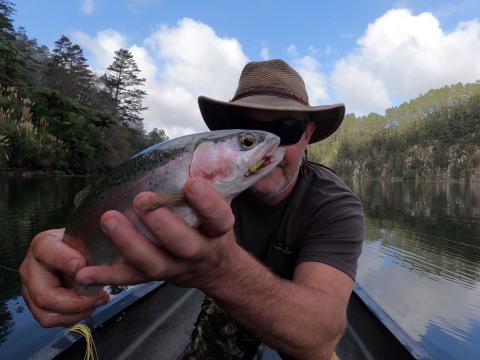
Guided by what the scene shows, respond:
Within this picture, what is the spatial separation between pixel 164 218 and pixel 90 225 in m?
0.46

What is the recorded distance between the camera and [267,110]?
2537mm

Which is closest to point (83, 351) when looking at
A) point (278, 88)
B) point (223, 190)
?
point (223, 190)

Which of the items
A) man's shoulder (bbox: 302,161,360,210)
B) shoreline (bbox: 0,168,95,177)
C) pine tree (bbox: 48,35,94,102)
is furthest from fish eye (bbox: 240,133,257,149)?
pine tree (bbox: 48,35,94,102)

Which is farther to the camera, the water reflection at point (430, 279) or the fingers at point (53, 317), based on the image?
the water reflection at point (430, 279)

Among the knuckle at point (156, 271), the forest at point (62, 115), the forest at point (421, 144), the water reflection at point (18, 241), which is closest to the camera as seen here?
the knuckle at point (156, 271)

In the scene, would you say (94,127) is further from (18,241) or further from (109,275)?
(109,275)

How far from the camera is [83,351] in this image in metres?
2.96

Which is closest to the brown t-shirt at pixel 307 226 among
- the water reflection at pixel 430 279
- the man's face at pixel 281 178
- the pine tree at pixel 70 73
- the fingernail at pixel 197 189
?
the man's face at pixel 281 178

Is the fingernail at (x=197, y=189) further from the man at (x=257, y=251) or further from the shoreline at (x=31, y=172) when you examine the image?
the shoreline at (x=31, y=172)

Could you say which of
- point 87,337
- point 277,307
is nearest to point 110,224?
point 277,307

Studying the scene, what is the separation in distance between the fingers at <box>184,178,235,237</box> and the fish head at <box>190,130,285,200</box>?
0.69 ft

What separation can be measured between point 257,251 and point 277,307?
3.72 feet

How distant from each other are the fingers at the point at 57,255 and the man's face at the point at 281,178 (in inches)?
54.6

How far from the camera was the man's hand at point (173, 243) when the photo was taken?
1213mm
